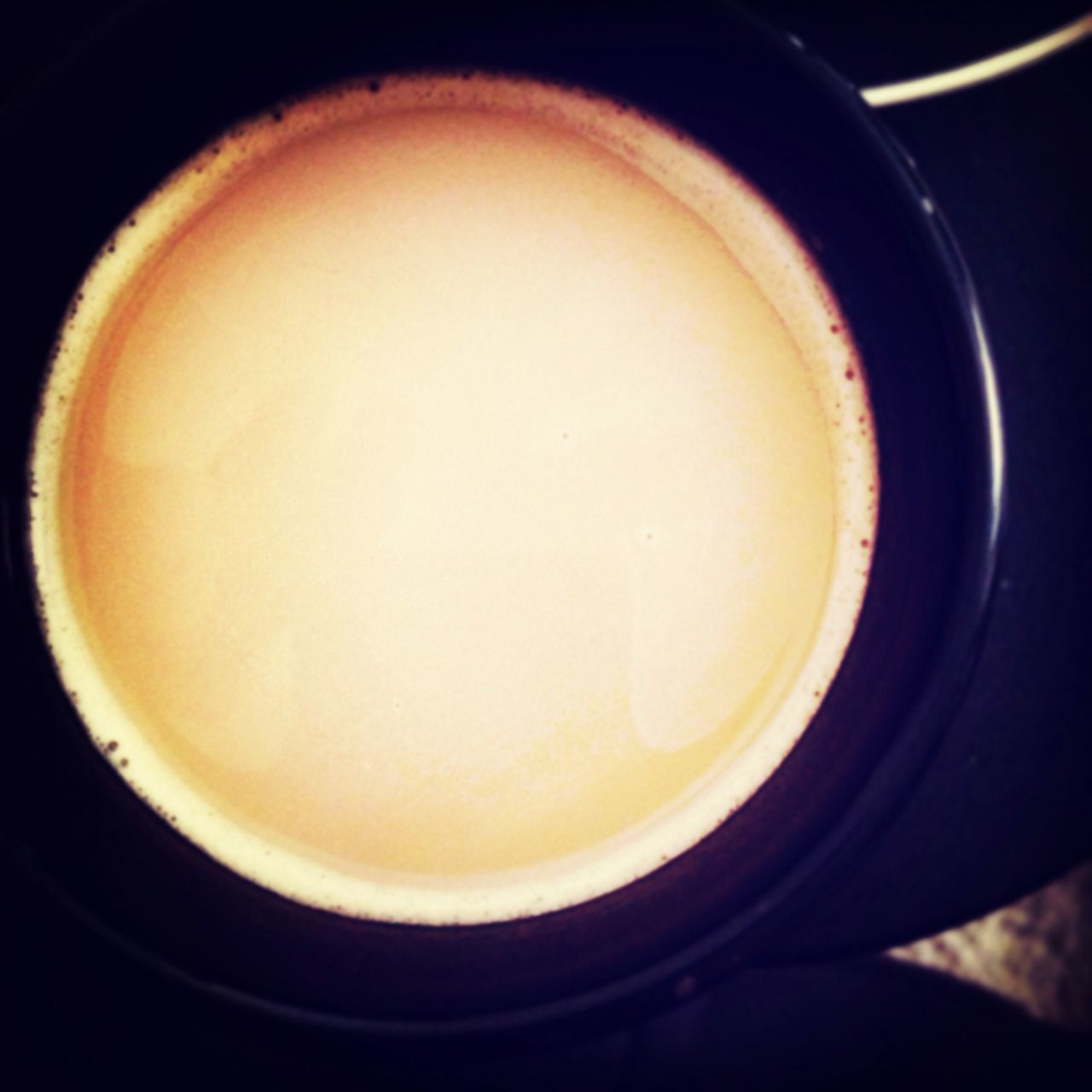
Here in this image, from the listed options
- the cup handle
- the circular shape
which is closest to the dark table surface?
the cup handle

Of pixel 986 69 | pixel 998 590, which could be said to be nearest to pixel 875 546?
pixel 998 590

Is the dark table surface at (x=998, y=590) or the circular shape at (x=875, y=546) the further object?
the dark table surface at (x=998, y=590)

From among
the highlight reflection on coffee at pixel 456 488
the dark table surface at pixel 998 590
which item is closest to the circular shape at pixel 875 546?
the highlight reflection on coffee at pixel 456 488

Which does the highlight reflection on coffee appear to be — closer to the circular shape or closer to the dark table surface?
the circular shape

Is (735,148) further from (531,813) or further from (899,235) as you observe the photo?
(531,813)

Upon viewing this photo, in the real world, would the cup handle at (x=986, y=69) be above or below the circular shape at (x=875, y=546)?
above

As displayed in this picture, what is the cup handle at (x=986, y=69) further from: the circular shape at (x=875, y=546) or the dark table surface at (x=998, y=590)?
the circular shape at (x=875, y=546)
